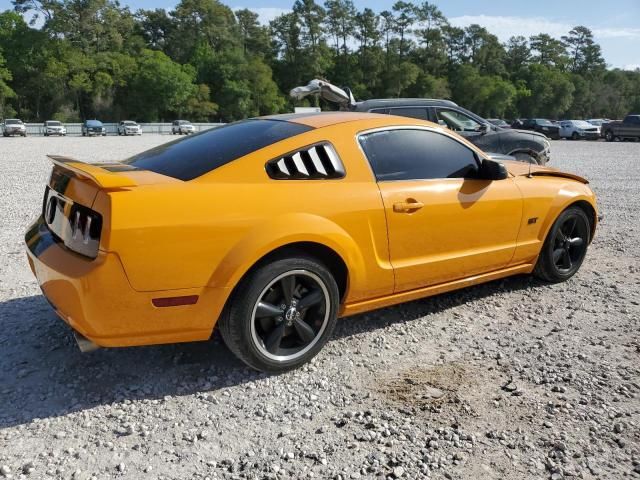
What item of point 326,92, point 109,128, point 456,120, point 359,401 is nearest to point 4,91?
point 109,128

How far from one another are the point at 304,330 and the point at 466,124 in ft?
26.2

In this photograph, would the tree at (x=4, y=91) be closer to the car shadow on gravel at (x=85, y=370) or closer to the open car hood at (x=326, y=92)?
the open car hood at (x=326, y=92)

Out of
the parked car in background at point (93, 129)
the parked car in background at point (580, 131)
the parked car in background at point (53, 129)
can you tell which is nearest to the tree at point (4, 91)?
the parked car in background at point (53, 129)

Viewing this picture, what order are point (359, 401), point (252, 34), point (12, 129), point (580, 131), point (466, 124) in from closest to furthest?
point (359, 401), point (466, 124), point (580, 131), point (12, 129), point (252, 34)

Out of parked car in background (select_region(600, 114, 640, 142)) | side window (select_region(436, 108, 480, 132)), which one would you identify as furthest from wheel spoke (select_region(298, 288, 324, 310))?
parked car in background (select_region(600, 114, 640, 142))

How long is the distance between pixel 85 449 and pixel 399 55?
11529 centimetres

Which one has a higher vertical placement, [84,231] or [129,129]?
[84,231]

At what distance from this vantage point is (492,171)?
4.04 meters

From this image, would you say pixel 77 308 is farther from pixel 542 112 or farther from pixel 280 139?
pixel 542 112

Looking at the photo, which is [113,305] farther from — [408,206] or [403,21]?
[403,21]

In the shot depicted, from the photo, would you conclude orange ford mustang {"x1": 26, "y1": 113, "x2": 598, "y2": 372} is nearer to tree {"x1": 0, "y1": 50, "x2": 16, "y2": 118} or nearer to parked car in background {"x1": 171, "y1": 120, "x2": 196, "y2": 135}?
parked car in background {"x1": 171, "y1": 120, "x2": 196, "y2": 135}

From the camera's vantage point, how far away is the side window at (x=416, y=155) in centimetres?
365

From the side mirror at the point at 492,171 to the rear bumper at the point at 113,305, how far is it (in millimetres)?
2214

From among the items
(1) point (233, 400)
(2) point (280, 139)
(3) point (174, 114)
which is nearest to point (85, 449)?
(1) point (233, 400)
